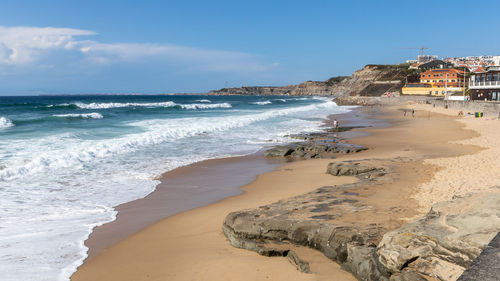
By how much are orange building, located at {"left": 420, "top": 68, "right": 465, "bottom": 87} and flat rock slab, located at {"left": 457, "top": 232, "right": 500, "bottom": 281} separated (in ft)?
287

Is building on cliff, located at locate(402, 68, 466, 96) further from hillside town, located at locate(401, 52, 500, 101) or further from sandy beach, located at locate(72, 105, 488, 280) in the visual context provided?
sandy beach, located at locate(72, 105, 488, 280)

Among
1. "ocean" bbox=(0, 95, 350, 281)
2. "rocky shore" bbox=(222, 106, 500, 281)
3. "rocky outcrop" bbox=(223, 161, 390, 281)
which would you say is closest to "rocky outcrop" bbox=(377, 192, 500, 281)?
"rocky shore" bbox=(222, 106, 500, 281)

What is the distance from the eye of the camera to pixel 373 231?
612 centimetres

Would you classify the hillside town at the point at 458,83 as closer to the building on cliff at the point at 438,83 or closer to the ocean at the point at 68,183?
the building on cliff at the point at 438,83

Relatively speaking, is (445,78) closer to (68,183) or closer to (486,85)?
(486,85)

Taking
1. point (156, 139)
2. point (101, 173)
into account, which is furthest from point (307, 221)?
point (156, 139)

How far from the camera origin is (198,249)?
682cm

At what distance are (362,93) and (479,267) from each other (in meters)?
108

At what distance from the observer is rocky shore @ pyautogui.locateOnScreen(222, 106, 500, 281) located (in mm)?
4578

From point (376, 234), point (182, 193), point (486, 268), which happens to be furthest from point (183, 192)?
point (486, 268)

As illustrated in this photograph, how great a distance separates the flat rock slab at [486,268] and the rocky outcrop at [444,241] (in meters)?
0.92

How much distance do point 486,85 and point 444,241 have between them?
48.2m

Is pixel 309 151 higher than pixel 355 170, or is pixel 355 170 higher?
pixel 355 170

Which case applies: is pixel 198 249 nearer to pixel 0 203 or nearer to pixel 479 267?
pixel 479 267
